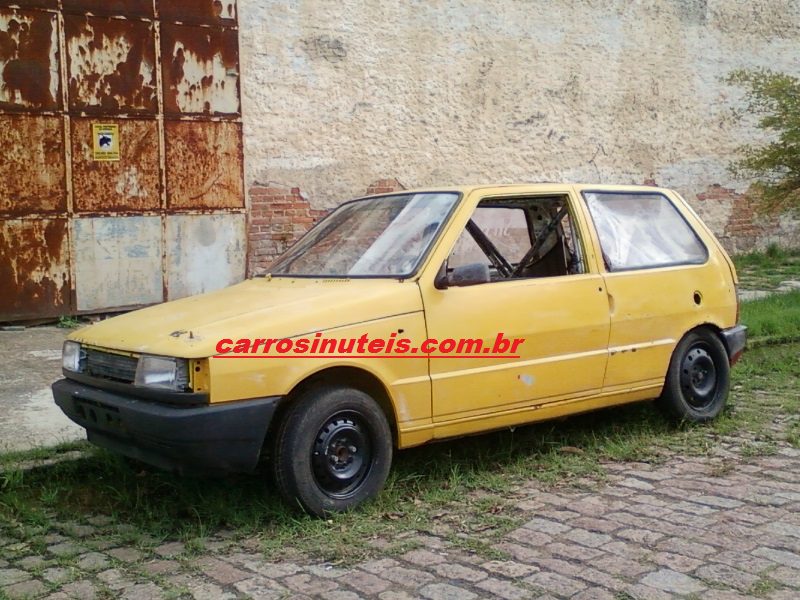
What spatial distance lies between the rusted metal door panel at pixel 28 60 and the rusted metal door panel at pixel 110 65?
163 mm

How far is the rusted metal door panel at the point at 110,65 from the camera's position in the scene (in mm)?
9109

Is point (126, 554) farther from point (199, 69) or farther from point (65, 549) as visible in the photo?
point (199, 69)

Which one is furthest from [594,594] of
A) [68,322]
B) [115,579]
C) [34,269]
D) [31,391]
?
[34,269]

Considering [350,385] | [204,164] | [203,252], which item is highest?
[204,164]

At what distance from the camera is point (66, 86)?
29.8ft

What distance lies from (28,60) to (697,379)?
22.4 feet

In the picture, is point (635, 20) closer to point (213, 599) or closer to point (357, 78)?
point (357, 78)

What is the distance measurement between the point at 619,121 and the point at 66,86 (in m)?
7.91

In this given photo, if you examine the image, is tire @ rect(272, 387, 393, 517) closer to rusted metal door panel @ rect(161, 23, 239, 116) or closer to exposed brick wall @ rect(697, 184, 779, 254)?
rusted metal door panel @ rect(161, 23, 239, 116)

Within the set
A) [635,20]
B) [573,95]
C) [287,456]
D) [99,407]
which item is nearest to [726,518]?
[287,456]

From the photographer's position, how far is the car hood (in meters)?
4.08

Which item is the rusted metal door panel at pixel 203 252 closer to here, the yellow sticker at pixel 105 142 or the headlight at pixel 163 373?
the yellow sticker at pixel 105 142

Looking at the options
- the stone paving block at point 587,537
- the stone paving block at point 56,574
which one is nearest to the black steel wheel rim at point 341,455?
the stone paving block at point 587,537

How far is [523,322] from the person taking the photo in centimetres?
491
